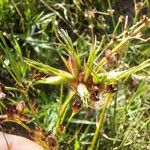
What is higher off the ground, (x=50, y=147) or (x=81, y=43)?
(x=50, y=147)

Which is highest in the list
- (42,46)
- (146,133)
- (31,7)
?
(31,7)

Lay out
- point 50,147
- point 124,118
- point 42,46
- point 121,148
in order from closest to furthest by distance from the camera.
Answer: point 50,147 → point 121,148 → point 124,118 → point 42,46

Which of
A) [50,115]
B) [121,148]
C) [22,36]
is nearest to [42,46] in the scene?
[22,36]

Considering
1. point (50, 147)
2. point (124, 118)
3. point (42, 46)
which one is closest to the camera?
point (50, 147)

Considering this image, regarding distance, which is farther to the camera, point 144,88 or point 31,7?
point 31,7

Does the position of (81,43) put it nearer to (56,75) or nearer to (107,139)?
(107,139)

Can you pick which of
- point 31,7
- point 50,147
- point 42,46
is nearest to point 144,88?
point 42,46

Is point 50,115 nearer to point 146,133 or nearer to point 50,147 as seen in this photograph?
point 146,133
